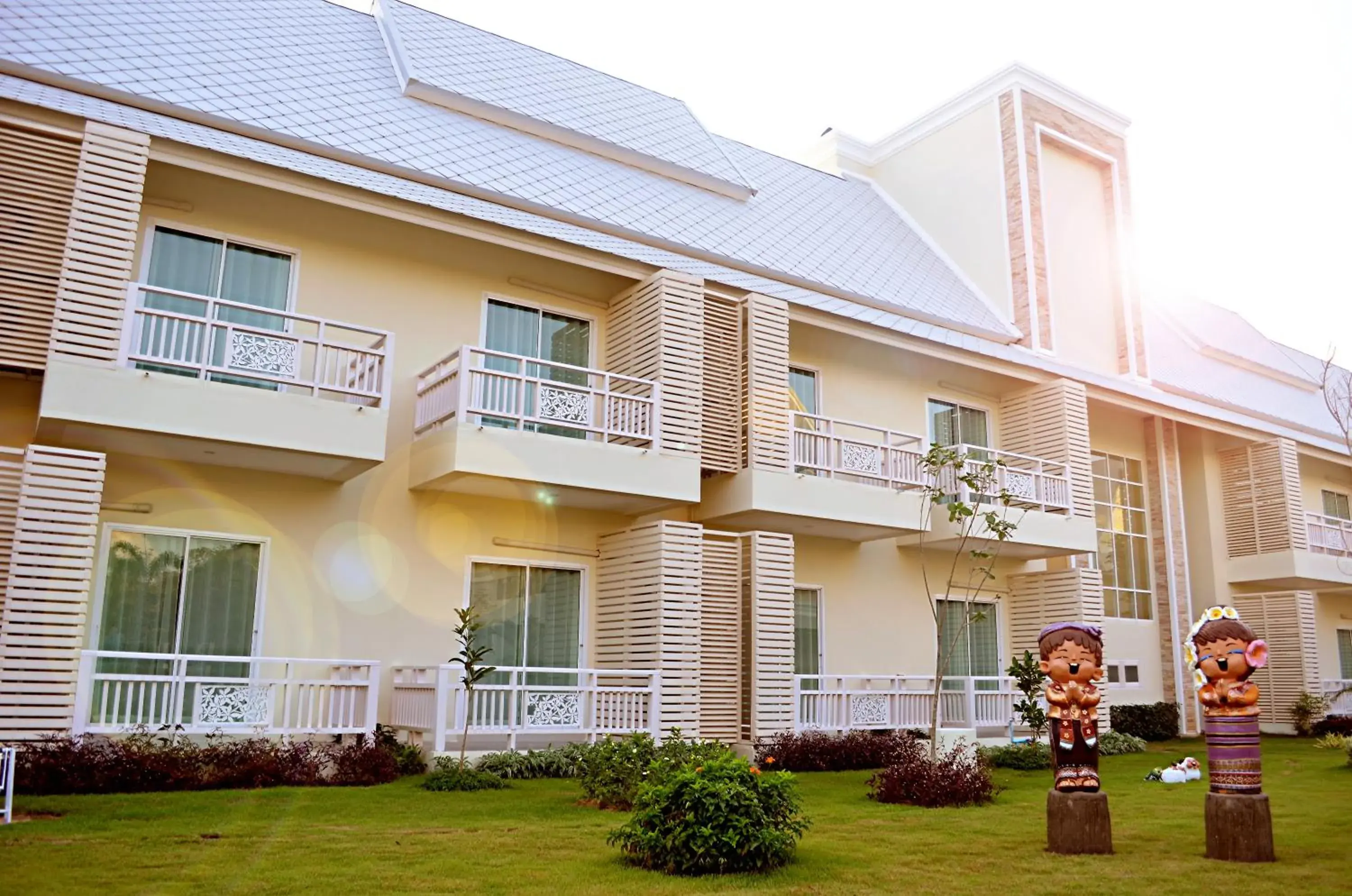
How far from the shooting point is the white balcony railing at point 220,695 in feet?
38.0

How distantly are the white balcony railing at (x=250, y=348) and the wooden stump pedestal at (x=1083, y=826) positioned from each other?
897 centimetres

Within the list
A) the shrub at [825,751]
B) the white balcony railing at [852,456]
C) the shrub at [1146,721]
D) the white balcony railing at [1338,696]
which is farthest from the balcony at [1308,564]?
the shrub at [825,751]

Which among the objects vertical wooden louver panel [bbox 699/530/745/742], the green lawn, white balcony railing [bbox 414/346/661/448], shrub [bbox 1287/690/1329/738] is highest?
white balcony railing [bbox 414/346/661/448]

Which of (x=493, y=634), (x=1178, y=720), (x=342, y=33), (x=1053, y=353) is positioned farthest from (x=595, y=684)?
(x=1178, y=720)

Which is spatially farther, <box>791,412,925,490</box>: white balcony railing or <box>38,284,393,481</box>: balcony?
<box>791,412,925,490</box>: white balcony railing

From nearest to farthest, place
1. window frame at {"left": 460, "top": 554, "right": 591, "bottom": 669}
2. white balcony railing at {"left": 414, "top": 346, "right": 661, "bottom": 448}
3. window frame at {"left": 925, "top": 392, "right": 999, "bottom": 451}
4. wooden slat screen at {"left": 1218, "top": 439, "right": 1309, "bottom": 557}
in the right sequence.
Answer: white balcony railing at {"left": 414, "top": 346, "right": 661, "bottom": 448}
window frame at {"left": 460, "top": 554, "right": 591, "bottom": 669}
window frame at {"left": 925, "top": 392, "right": 999, "bottom": 451}
wooden slat screen at {"left": 1218, "top": 439, "right": 1309, "bottom": 557}

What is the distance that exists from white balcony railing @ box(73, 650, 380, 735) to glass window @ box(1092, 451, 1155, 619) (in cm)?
1686

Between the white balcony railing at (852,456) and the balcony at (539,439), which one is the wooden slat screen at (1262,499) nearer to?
the white balcony railing at (852,456)

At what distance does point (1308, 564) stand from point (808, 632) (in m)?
13.8

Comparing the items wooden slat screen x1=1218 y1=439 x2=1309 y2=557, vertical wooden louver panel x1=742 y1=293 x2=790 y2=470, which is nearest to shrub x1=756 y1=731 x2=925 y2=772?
vertical wooden louver panel x1=742 y1=293 x2=790 y2=470

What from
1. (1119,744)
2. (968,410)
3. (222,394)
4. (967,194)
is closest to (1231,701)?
(222,394)

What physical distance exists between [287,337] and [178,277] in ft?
7.24

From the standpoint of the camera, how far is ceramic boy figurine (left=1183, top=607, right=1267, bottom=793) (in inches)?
341

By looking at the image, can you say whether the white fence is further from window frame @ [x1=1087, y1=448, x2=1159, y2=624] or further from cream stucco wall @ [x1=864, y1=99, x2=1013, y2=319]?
cream stucco wall @ [x1=864, y1=99, x2=1013, y2=319]
